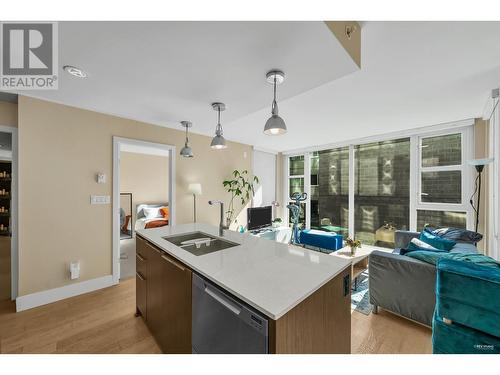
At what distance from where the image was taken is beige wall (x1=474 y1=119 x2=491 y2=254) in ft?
9.88

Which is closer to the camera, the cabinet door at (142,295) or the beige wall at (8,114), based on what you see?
the cabinet door at (142,295)

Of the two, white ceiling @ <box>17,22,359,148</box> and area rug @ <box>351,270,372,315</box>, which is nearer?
white ceiling @ <box>17,22,359,148</box>

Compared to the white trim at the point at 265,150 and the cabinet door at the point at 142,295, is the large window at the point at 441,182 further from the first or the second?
the cabinet door at the point at 142,295

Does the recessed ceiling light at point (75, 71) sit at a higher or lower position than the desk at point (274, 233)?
higher

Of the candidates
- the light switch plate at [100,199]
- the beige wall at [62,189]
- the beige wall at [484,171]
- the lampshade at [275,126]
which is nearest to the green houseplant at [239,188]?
the beige wall at [62,189]

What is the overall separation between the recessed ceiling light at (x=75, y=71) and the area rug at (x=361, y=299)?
11.5ft

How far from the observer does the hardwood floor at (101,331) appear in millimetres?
1674

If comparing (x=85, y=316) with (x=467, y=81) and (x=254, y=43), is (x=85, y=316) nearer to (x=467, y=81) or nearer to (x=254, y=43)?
(x=254, y=43)

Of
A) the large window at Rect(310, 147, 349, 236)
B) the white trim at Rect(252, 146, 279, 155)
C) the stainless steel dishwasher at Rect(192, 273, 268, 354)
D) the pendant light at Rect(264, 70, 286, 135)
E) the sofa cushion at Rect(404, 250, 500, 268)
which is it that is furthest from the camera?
the white trim at Rect(252, 146, 279, 155)

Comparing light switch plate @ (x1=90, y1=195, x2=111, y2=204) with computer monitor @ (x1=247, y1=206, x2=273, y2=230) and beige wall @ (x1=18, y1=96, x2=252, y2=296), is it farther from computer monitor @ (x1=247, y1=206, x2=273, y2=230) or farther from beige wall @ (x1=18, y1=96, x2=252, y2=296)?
computer monitor @ (x1=247, y1=206, x2=273, y2=230)

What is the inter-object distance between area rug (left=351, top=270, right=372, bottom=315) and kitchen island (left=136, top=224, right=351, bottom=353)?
1.24m

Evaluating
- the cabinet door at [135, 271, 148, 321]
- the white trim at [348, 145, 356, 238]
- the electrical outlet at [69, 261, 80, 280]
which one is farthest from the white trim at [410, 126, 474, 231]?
the electrical outlet at [69, 261, 80, 280]

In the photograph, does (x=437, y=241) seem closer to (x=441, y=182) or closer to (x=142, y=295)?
(x=441, y=182)
